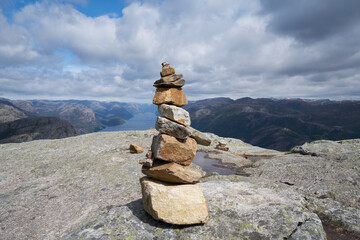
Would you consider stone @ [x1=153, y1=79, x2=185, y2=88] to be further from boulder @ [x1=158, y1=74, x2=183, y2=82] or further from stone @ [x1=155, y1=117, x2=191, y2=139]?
stone @ [x1=155, y1=117, x2=191, y2=139]

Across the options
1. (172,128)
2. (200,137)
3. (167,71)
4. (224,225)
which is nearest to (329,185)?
(224,225)

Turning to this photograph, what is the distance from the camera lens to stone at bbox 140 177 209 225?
10.6 m

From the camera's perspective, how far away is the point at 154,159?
42.3 ft

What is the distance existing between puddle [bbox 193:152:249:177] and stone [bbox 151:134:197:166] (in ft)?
60.7

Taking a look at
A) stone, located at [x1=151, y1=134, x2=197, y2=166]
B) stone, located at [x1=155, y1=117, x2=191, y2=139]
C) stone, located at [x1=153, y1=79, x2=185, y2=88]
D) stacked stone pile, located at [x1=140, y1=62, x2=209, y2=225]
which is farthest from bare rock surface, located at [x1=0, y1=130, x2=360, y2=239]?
stone, located at [x1=153, y1=79, x2=185, y2=88]

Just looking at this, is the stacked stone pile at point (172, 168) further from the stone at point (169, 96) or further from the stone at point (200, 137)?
the stone at point (200, 137)

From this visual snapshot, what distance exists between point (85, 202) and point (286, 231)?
18.4 metres

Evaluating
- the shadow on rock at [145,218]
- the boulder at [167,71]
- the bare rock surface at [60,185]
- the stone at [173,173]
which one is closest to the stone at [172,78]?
the boulder at [167,71]

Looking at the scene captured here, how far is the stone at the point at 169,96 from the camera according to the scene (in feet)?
43.1

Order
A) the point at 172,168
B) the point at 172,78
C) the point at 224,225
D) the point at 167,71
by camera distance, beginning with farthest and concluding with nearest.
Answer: the point at 167,71 → the point at 172,78 → the point at 172,168 → the point at 224,225

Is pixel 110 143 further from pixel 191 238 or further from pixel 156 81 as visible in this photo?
pixel 191 238

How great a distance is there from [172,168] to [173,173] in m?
0.34

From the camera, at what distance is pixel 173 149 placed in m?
12.3

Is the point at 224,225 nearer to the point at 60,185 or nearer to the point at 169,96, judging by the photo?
the point at 169,96
